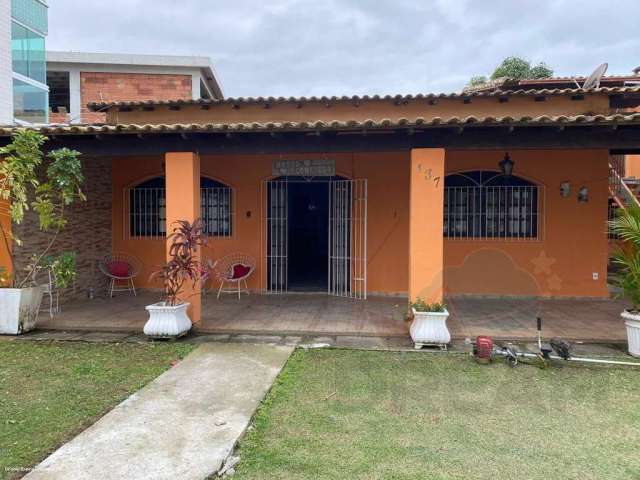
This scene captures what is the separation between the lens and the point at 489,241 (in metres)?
9.22

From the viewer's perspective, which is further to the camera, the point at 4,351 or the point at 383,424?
the point at 4,351

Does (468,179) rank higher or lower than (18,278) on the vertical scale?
higher

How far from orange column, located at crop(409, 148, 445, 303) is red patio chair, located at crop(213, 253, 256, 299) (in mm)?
4194

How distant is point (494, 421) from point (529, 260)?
6.09m

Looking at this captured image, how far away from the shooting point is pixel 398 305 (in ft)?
27.4

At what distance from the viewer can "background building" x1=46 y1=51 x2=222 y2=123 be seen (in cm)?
1523

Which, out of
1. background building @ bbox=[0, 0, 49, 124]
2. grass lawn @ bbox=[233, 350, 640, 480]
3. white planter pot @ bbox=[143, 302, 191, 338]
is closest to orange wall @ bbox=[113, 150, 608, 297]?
white planter pot @ bbox=[143, 302, 191, 338]

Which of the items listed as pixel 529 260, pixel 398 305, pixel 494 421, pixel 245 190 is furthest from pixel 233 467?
pixel 529 260

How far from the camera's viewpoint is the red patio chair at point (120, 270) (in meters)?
9.26

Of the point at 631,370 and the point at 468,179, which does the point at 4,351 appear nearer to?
the point at 631,370

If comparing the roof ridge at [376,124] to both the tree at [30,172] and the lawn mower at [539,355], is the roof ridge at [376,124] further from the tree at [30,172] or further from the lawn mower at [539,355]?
the lawn mower at [539,355]

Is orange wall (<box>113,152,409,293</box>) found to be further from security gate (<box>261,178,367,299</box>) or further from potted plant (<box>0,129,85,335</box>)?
potted plant (<box>0,129,85,335</box>)

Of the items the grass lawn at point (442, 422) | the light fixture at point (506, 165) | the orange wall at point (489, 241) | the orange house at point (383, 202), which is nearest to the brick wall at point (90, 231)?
the orange house at point (383, 202)

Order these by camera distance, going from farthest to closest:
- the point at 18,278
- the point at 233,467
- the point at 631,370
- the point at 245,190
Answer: the point at 245,190, the point at 18,278, the point at 631,370, the point at 233,467
